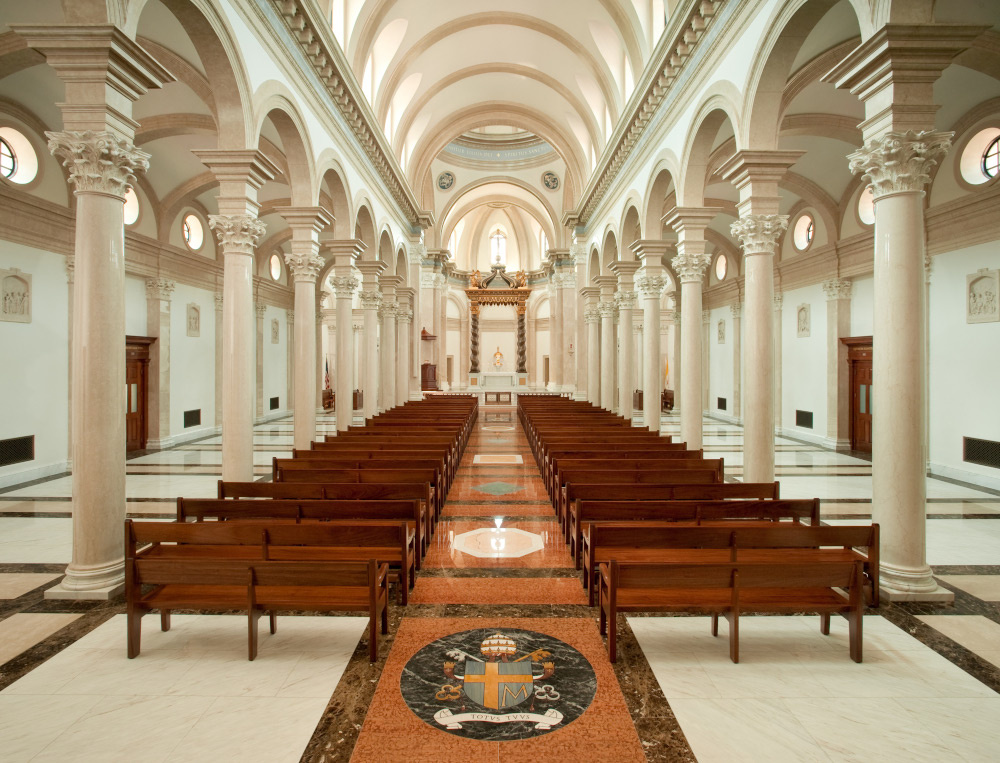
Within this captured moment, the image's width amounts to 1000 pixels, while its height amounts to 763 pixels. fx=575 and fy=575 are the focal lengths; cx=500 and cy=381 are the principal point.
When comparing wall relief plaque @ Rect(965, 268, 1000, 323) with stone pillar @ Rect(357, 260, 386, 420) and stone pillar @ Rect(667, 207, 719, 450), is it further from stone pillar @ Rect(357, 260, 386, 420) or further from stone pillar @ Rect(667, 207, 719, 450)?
stone pillar @ Rect(357, 260, 386, 420)

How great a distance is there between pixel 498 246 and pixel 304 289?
105 ft

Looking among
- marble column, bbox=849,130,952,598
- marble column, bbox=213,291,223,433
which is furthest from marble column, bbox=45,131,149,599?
marble column, bbox=213,291,223,433

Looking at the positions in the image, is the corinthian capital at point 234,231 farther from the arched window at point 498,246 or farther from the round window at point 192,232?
the arched window at point 498,246

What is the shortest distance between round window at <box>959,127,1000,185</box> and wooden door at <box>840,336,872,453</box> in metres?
5.00

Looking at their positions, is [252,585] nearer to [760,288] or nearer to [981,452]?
[760,288]

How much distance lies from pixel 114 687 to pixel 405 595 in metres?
2.12

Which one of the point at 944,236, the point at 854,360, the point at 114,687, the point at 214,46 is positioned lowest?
the point at 114,687

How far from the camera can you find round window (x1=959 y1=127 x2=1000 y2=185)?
35.1 feet

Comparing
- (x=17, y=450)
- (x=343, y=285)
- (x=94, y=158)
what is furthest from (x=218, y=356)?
(x=94, y=158)

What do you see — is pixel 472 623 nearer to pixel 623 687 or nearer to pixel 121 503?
pixel 623 687

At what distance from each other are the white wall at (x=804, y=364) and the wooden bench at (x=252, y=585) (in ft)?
51.9

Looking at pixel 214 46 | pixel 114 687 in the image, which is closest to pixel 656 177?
pixel 214 46

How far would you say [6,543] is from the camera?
23.2 ft

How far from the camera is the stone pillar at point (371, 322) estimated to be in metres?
17.3
